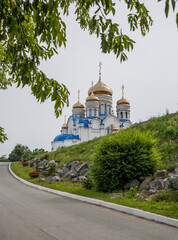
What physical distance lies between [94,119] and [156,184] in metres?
44.9

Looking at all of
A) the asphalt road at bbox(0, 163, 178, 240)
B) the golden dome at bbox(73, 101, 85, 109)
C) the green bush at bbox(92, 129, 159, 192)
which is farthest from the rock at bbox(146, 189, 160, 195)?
the golden dome at bbox(73, 101, 85, 109)

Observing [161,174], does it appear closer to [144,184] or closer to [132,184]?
[144,184]

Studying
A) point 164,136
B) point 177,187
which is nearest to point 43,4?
point 177,187

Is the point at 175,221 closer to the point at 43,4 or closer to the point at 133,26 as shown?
the point at 133,26

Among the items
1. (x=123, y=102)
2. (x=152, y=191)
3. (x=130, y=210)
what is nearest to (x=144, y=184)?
(x=152, y=191)

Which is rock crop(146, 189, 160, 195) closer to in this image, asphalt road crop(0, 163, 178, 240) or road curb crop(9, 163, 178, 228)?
road curb crop(9, 163, 178, 228)

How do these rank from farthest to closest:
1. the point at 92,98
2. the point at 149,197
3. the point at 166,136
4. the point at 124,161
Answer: the point at 92,98
the point at 166,136
the point at 124,161
the point at 149,197

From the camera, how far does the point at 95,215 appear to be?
6.64m

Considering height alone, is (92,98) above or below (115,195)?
above

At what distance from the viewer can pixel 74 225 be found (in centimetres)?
554

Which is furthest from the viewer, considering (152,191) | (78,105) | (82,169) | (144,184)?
(78,105)

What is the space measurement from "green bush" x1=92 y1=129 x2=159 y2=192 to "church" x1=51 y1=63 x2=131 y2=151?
38.7 meters

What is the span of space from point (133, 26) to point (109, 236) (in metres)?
3.82

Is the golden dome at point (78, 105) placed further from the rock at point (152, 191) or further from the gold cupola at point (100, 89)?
the rock at point (152, 191)
